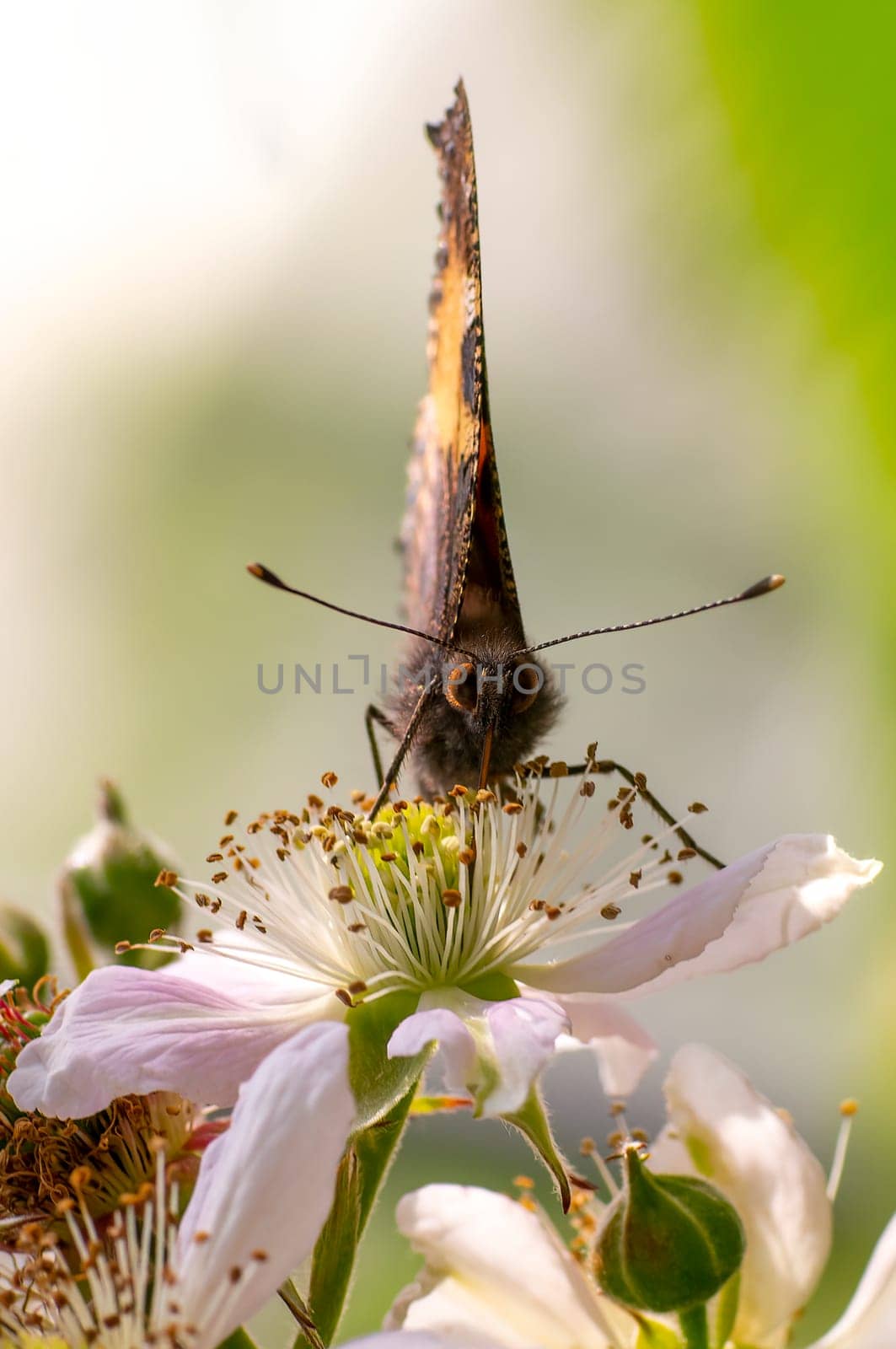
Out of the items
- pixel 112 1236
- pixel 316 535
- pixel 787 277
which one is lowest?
pixel 112 1236

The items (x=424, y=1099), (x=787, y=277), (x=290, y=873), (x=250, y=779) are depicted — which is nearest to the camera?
(x=424, y=1099)

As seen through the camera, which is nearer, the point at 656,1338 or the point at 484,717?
the point at 656,1338

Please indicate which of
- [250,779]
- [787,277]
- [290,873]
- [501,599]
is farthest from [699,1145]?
[250,779]

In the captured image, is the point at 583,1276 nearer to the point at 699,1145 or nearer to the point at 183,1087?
the point at 699,1145

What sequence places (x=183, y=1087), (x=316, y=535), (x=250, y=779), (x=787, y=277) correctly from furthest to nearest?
(x=316, y=535) < (x=250, y=779) < (x=787, y=277) < (x=183, y=1087)

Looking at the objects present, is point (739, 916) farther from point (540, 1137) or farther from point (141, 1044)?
point (141, 1044)

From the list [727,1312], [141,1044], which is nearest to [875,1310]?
[727,1312]

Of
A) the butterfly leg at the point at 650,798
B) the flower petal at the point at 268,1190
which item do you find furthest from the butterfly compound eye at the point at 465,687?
the flower petal at the point at 268,1190
